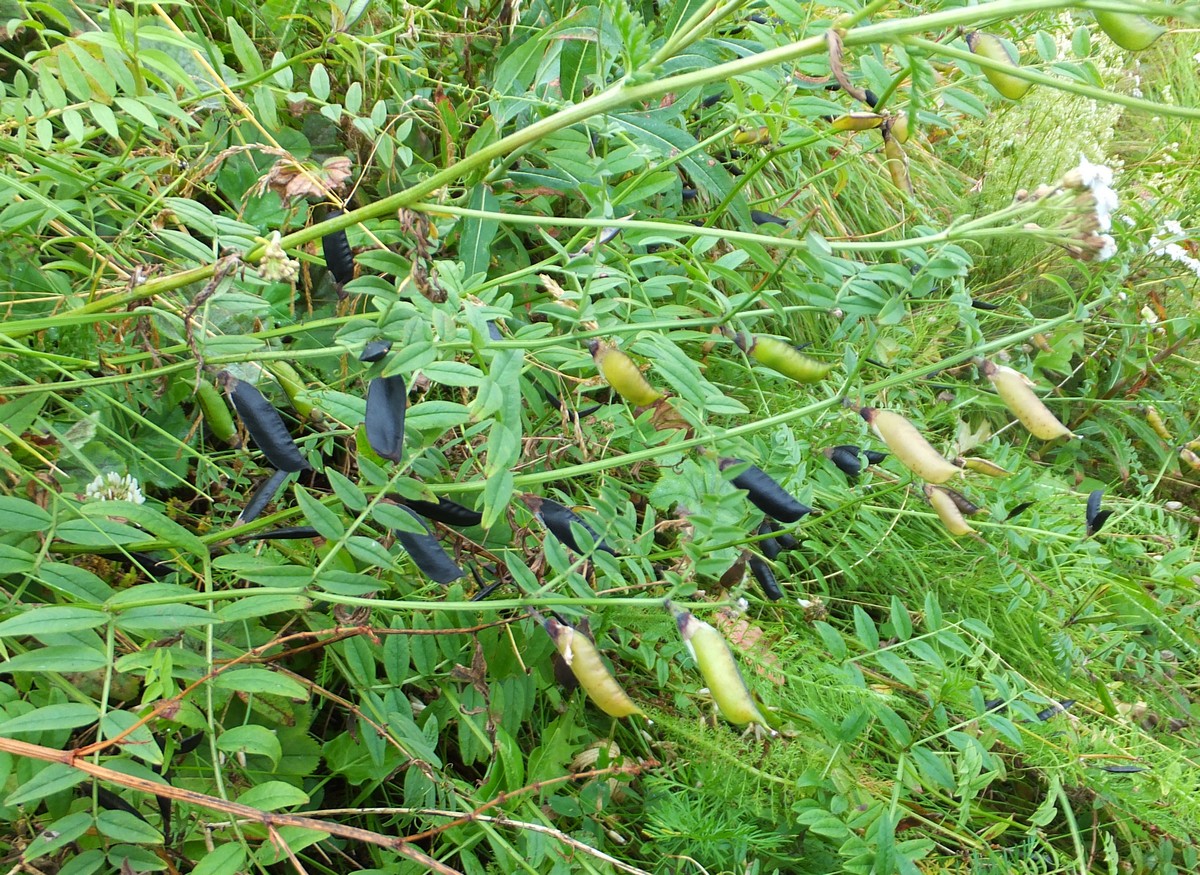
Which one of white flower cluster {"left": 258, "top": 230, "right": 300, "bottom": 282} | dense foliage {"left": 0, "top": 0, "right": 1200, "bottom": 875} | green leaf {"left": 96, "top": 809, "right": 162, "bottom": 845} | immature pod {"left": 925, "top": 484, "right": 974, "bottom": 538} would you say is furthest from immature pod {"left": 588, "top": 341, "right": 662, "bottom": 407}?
green leaf {"left": 96, "top": 809, "right": 162, "bottom": 845}

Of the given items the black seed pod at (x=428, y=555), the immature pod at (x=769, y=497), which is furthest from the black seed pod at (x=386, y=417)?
the immature pod at (x=769, y=497)

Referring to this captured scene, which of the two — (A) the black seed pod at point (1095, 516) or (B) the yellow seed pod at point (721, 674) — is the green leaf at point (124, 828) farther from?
(A) the black seed pod at point (1095, 516)

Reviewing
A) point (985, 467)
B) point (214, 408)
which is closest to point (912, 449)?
point (985, 467)

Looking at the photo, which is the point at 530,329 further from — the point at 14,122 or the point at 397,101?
the point at 397,101

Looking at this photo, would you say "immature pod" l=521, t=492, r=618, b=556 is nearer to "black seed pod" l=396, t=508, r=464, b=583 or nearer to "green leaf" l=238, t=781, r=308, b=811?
"black seed pod" l=396, t=508, r=464, b=583

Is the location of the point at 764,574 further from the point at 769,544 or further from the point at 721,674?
the point at 721,674

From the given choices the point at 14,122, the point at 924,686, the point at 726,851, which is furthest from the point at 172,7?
the point at 924,686
